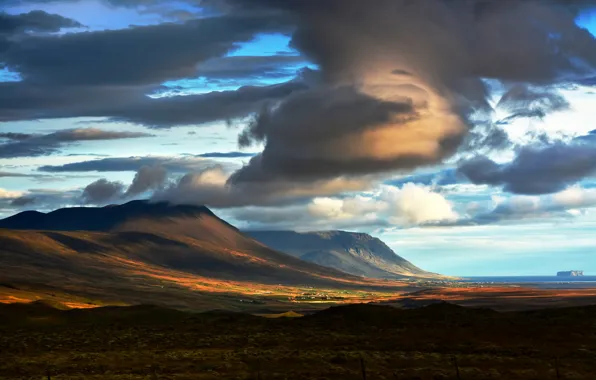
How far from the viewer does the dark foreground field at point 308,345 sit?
8900 cm

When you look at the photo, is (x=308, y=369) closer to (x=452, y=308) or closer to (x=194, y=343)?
(x=194, y=343)

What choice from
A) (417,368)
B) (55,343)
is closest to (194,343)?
(55,343)

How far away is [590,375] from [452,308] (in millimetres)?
70148

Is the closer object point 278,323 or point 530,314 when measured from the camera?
point 278,323

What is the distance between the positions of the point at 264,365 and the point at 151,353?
1896 centimetres

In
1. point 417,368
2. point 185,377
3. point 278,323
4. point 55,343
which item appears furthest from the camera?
point 278,323

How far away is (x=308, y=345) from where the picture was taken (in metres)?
115

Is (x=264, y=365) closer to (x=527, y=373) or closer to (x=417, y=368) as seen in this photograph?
(x=417, y=368)

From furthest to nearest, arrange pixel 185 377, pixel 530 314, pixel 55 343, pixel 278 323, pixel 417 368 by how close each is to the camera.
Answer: pixel 530 314 < pixel 278 323 < pixel 55 343 < pixel 417 368 < pixel 185 377

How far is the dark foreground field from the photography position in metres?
89.0

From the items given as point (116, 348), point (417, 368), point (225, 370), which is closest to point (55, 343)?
point (116, 348)

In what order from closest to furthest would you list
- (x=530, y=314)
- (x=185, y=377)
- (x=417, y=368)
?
(x=185, y=377) → (x=417, y=368) → (x=530, y=314)

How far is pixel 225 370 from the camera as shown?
90.8m

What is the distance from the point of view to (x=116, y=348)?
112000 mm
